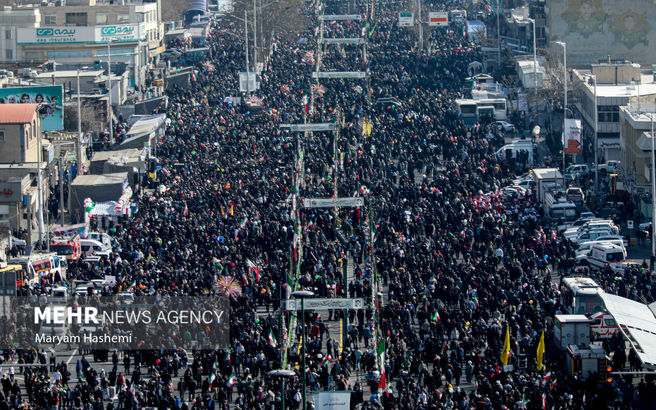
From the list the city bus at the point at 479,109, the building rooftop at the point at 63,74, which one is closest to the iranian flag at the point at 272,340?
the city bus at the point at 479,109

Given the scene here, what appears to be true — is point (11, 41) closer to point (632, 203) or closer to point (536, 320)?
point (632, 203)

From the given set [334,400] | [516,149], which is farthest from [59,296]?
[516,149]

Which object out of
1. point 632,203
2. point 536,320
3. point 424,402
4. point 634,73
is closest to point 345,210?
point 632,203

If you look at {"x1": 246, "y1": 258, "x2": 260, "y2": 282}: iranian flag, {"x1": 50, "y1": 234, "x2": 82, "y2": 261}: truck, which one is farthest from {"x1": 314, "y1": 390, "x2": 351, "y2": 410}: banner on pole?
{"x1": 50, "y1": 234, "x2": 82, "y2": 261}: truck

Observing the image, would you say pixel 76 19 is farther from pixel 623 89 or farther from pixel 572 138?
pixel 572 138

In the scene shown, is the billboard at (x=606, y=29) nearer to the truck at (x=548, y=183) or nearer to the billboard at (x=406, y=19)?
the billboard at (x=406, y=19)
